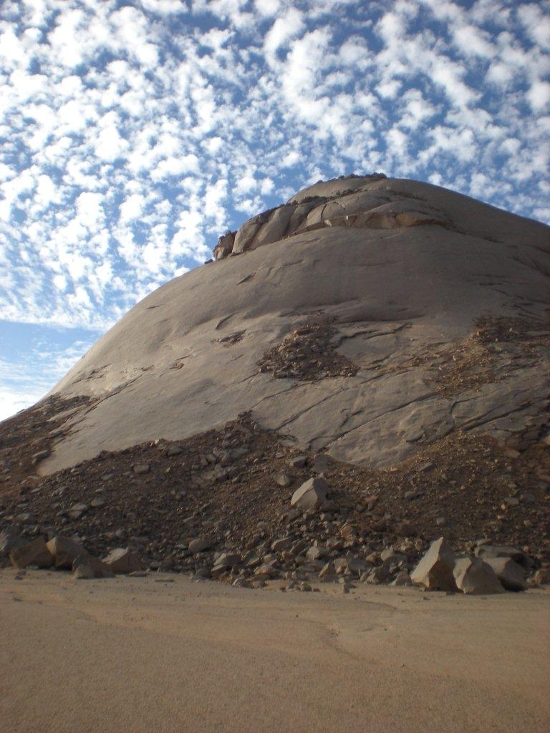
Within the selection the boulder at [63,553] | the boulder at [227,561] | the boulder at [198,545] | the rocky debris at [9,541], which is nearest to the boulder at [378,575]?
the boulder at [227,561]

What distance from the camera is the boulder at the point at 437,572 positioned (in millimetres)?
4660

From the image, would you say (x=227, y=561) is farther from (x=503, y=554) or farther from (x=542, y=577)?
(x=542, y=577)

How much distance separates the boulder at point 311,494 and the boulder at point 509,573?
1.92 metres

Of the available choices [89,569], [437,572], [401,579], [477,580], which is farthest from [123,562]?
[477,580]

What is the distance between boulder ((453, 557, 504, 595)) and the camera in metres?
4.50

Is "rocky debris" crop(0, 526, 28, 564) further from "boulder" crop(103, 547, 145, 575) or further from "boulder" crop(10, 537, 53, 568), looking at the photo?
"boulder" crop(103, 547, 145, 575)

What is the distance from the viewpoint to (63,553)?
579cm

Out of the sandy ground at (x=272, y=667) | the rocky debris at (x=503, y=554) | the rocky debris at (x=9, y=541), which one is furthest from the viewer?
the rocky debris at (x=9, y=541)

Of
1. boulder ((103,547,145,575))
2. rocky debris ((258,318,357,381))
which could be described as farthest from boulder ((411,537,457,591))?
rocky debris ((258,318,357,381))

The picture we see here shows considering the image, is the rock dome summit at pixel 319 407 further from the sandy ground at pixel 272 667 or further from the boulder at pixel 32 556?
the sandy ground at pixel 272 667

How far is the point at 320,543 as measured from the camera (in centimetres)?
591

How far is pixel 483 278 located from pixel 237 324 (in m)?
5.03

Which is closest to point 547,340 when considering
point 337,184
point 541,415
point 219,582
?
point 541,415

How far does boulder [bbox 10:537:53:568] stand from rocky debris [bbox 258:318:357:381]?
14.8 ft
